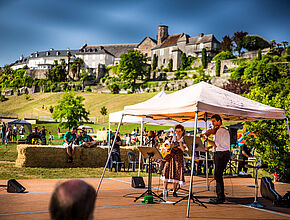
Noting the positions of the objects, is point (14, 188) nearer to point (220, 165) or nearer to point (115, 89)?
point (220, 165)

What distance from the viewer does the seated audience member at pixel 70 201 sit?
1650 mm

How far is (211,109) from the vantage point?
6781 mm

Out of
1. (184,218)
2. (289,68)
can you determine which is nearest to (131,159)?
(184,218)

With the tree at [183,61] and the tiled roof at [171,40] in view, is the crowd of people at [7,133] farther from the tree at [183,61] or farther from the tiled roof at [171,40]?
the tiled roof at [171,40]

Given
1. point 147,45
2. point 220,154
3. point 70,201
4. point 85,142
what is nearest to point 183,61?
point 147,45

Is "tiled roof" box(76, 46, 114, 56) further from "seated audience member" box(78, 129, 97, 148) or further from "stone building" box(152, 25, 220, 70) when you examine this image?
"seated audience member" box(78, 129, 97, 148)

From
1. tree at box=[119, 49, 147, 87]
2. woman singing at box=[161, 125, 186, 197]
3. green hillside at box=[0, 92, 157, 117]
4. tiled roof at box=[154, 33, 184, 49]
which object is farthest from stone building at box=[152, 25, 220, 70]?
woman singing at box=[161, 125, 186, 197]

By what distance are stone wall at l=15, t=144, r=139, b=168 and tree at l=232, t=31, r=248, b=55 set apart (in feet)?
285

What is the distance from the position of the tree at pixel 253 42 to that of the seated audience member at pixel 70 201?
320 feet

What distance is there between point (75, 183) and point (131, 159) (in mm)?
13854

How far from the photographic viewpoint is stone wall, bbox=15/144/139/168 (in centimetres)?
1323

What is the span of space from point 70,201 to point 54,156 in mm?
12821

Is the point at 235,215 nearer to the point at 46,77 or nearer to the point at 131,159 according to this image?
the point at 131,159

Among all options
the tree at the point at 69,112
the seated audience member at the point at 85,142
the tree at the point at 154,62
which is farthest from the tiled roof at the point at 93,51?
the seated audience member at the point at 85,142
